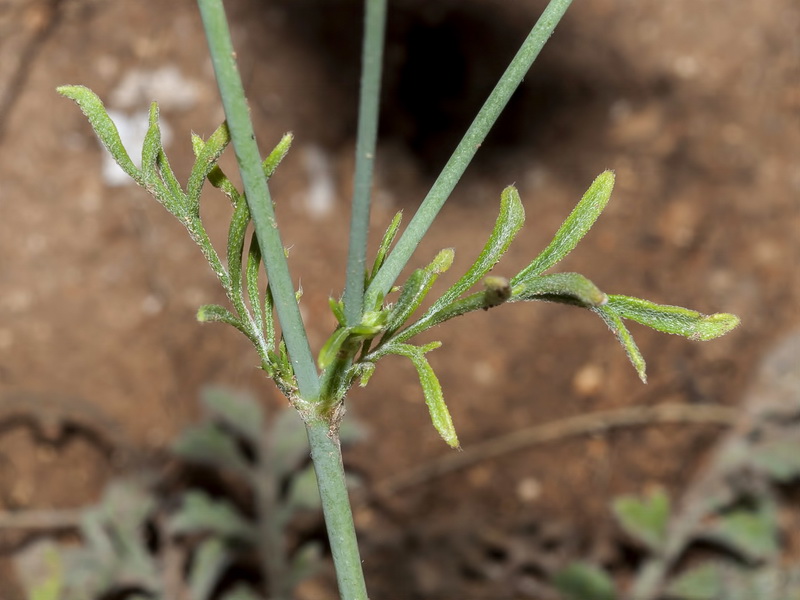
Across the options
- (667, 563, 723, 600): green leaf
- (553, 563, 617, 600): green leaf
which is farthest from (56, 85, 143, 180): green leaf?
(667, 563, 723, 600): green leaf

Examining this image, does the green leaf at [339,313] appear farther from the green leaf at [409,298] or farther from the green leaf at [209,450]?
the green leaf at [209,450]

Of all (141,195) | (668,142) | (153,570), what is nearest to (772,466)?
(668,142)

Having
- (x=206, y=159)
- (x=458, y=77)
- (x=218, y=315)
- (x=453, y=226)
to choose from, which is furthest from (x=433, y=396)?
(x=458, y=77)

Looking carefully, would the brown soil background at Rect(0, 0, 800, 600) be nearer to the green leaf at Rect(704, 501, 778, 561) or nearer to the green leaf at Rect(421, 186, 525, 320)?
the green leaf at Rect(704, 501, 778, 561)

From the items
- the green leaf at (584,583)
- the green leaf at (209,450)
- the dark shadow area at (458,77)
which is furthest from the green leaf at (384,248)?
the dark shadow area at (458,77)

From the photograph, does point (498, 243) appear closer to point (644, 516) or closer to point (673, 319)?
point (673, 319)

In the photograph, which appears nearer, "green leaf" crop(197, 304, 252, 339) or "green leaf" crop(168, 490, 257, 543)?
"green leaf" crop(197, 304, 252, 339)
